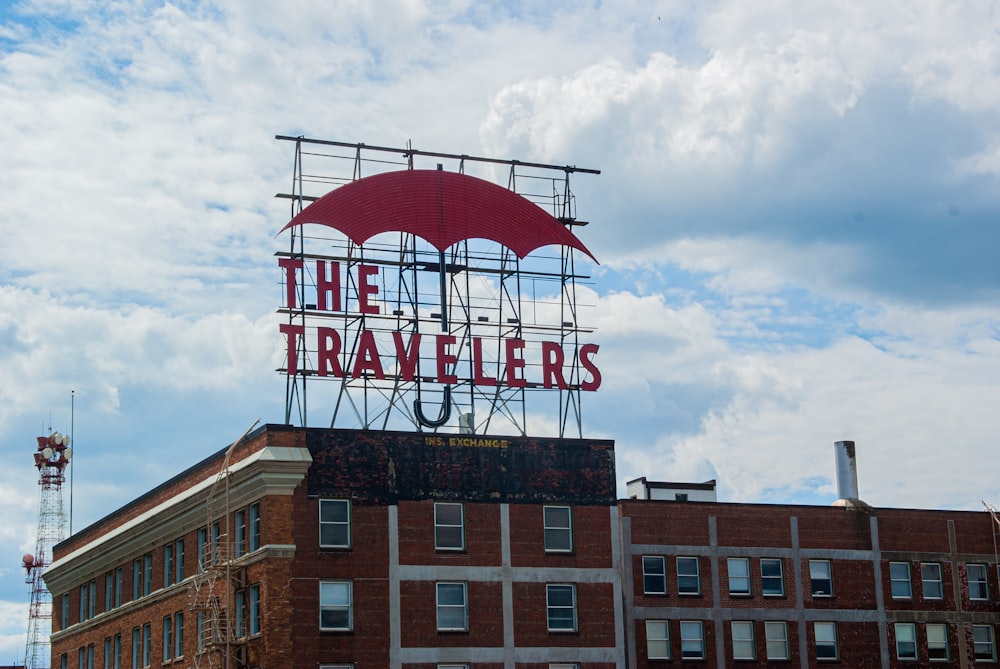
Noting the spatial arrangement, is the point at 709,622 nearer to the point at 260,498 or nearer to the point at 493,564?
the point at 493,564

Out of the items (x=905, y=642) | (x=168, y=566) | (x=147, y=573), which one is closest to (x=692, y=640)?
(x=905, y=642)

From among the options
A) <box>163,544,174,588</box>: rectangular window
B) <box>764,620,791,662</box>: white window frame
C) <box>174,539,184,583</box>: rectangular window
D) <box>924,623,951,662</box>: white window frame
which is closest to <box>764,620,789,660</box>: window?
<box>764,620,791,662</box>: white window frame

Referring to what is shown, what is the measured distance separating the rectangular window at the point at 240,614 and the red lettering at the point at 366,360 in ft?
39.1

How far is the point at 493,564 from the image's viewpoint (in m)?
74.9

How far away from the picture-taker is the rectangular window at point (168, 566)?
8256 centimetres

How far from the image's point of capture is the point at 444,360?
7906 cm

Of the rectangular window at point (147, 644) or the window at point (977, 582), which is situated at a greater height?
the window at point (977, 582)

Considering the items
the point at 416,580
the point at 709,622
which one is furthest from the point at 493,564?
the point at 709,622

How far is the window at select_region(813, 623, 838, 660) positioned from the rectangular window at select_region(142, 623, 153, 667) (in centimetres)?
3625

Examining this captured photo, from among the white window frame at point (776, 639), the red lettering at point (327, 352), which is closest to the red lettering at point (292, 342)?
the red lettering at point (327, 352)

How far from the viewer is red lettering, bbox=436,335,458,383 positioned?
78750 mm

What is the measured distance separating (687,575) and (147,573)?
29.7 m

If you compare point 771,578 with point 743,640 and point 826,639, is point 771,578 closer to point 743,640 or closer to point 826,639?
point 743,640

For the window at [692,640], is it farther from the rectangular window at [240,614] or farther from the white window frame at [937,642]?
the rectangular window at [240,614]
